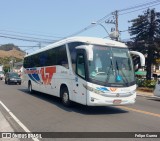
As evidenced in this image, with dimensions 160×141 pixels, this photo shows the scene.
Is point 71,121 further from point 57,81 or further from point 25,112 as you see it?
point 57,81

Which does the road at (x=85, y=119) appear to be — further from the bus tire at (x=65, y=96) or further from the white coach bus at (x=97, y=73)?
the white coach bus at (x=97, y=73)

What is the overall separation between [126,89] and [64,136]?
16.3 feet

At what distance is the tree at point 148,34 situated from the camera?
157 ft

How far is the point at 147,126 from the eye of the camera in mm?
10562

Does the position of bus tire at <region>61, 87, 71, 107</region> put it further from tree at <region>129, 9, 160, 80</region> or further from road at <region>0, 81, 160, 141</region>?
tree at <region>129, 9, 160, 80</region>

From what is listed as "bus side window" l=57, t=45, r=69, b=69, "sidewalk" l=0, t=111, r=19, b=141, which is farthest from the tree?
"sidewalk" l=0, t=111, r=19, b=141

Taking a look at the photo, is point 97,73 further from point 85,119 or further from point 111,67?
point 85,119

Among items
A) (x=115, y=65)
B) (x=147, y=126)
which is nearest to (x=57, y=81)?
(x=115, y=65)

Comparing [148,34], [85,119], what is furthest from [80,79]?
[148,34]

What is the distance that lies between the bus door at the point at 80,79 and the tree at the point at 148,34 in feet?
114

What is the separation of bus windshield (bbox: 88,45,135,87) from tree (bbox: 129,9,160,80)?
3455 centimetres

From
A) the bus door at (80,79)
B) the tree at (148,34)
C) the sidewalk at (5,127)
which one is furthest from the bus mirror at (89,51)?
the tree at (148,34)

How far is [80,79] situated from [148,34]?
36466 millimetres

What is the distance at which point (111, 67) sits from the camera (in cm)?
1341
